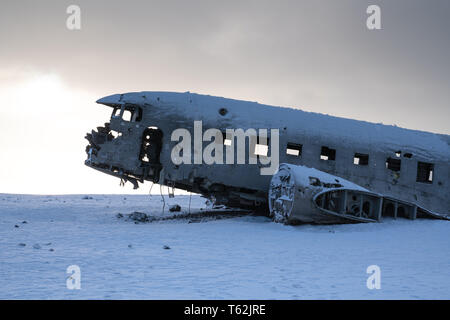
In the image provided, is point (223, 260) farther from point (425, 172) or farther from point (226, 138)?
point (425, 172)

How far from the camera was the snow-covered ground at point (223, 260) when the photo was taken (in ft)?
17.6

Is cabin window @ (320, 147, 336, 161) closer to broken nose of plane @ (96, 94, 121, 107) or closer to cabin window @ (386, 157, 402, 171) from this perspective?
cabin window @ (386, 157, 402, 171)

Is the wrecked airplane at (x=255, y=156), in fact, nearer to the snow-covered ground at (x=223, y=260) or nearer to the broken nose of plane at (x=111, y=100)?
the broken nose of plane at (x=111, y=100)

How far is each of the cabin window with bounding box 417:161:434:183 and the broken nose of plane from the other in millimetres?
12996

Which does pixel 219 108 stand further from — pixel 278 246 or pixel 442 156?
pixel 442 156

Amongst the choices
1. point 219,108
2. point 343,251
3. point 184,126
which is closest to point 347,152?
point 219,108

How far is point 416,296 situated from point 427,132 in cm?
1514

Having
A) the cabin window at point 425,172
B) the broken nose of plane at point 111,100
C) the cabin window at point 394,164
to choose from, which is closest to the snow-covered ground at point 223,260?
the cabin window at point 394,164

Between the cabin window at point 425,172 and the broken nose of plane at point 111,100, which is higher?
the broken nose of plane at point 111,100

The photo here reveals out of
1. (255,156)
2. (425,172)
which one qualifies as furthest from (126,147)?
(425,172)

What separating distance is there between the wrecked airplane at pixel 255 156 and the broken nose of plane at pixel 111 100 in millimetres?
39

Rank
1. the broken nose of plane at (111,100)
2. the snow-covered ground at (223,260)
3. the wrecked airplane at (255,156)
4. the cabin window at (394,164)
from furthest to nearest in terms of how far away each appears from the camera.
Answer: the cabin window at (394,164) → the broken nose of plane at (111,100) → the wrecked airplane at (255,156) → the snow-covered ground at (223,260)

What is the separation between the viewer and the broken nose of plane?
1467 centimetres

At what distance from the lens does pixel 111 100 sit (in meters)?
14.7
